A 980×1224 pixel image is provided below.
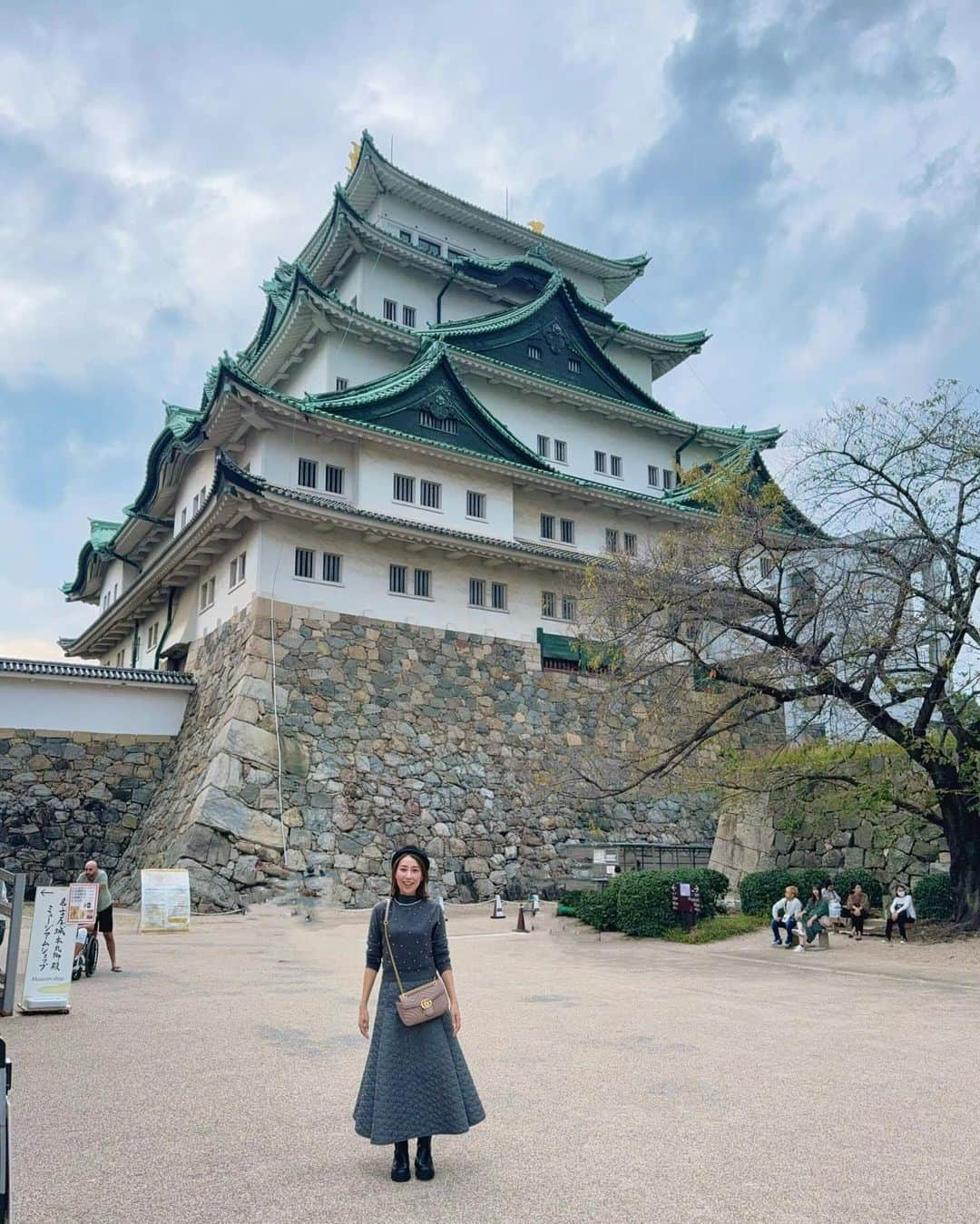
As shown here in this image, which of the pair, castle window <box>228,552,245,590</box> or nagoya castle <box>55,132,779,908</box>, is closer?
nagoya castle <box>55,132,779,908</box>

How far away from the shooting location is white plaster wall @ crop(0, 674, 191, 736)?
71.9 ft

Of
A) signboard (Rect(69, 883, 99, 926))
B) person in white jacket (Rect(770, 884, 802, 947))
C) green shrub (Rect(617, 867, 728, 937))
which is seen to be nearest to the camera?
signboard (Rect(69, 883, 99, 926))

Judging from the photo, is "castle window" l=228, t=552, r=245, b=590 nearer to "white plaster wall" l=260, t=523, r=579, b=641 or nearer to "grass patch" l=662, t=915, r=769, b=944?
"white plaster wall" l=260, t=523, r=579, b=641

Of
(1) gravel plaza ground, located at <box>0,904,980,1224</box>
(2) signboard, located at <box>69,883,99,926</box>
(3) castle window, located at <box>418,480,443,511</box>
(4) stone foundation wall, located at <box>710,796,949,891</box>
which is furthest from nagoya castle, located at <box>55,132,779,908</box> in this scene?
(1) gravel plaza ground, located at <box>0,904,980,1224</box>

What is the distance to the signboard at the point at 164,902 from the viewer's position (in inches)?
616

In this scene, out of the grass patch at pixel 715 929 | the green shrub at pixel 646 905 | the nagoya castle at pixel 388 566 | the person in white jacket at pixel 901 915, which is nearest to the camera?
the person in white jacket at pixel 901 915

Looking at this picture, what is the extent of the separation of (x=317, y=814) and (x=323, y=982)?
967 centimetres

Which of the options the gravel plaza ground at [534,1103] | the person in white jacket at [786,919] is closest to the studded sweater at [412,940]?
the gravel plaza ground at [534,1103]

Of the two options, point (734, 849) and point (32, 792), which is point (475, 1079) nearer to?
point (734, 849)

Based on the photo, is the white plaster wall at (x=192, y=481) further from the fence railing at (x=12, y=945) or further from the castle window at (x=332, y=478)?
the fence railing at (x=12, y=945)

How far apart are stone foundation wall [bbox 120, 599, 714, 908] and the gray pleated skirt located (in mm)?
14550

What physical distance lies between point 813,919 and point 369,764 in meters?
10.3

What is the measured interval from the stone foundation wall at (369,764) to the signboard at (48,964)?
9.81 m

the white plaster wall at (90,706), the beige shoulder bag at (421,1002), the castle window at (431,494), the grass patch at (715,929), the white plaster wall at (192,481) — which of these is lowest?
the grass patch at (715,929)
